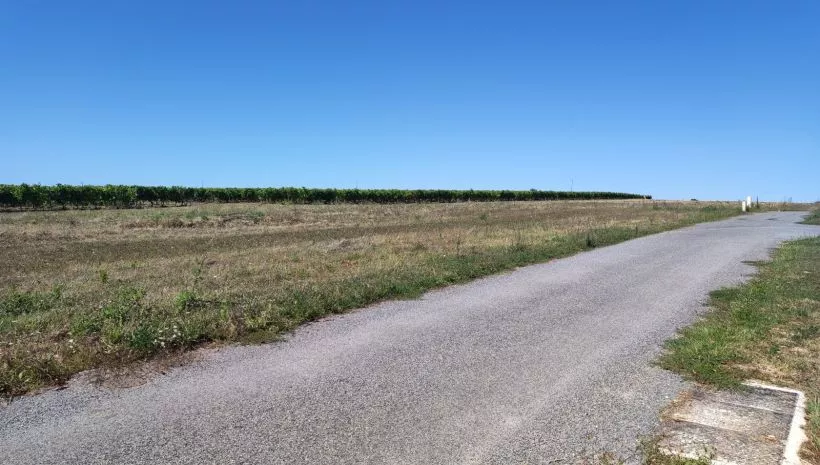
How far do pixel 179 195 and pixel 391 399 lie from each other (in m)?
66.9

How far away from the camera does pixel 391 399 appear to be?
530 centimetres

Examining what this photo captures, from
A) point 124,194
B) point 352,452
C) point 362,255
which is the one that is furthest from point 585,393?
point 124,194

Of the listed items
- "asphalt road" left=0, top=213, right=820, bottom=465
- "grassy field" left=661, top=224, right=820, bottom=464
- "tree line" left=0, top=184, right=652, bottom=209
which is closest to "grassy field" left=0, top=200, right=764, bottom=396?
"asphalt road" left=0, top=213, right=820, bottom=465

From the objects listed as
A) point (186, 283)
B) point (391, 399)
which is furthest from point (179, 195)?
point (391, 399)

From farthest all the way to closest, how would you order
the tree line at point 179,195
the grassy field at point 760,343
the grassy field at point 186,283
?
the tree line at point 179,195, the grassy field at point 186,283, the grassy field at point 760,343

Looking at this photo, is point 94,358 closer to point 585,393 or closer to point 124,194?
point 585,393

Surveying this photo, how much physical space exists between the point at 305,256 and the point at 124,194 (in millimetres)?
49657

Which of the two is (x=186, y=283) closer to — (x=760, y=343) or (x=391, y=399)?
(x=391, y=399)

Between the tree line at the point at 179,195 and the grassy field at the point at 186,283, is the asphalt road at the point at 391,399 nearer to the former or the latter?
the grassy field at the point at 186,283

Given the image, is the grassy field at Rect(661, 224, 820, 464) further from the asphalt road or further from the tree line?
the tree line

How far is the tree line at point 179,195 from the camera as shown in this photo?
169ft

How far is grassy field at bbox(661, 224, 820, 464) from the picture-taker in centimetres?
582

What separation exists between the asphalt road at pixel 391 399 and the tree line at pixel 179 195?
54.7m

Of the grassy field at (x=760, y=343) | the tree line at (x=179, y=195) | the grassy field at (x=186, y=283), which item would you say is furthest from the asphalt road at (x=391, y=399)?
the tree line at (x=179, y=195)
